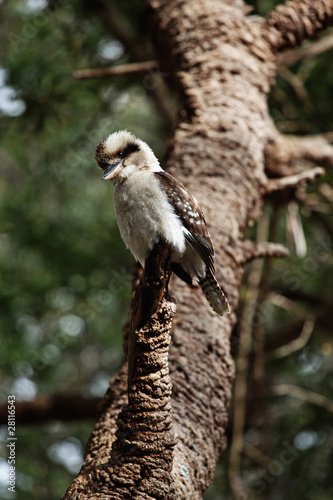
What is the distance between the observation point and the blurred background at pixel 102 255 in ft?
16.7

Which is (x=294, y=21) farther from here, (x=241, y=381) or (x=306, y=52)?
(x=241, y=381)

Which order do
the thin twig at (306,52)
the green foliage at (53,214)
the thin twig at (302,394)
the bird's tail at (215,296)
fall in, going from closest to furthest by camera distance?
the bird's tail at (215,296)
the thin twig at (306,52)
the thin twig at (302,394)
the green foliage at (53,214)

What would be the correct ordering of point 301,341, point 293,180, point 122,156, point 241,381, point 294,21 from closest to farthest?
point 122,156 < point 293,180 < point 294,21 < point 241,381 < point 301,341

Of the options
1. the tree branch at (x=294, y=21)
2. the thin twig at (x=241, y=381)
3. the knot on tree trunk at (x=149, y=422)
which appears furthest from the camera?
the thin twig at (x=241, y=381)

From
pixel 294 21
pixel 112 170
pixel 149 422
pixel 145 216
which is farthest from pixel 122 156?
pixel 294 21

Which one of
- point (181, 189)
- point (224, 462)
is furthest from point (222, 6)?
point (224, 462)

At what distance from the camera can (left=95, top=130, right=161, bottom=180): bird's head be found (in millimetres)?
2863

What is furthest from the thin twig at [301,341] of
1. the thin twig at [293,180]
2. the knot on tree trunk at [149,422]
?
the knot on tree trunk at [149,422]

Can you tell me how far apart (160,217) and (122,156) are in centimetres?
41

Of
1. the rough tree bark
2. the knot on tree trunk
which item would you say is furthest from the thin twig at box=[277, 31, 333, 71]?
the knot on tree trunk

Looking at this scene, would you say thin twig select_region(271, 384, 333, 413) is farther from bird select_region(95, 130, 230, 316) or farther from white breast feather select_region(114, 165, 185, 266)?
white breast feather select_region(114, 165, 185, 266)

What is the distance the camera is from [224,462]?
5492 millimetres

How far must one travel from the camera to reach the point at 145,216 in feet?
8.82

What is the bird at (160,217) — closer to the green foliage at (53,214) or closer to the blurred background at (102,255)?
the blurred background at (102,255)
